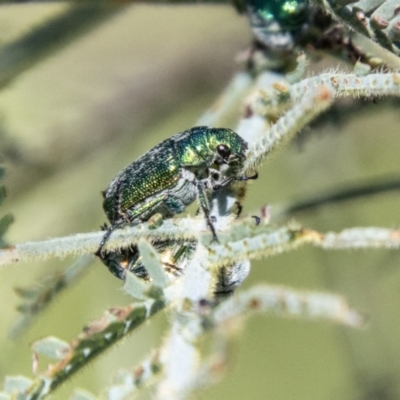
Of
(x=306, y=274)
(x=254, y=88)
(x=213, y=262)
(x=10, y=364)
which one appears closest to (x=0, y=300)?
(x=10, y=364)

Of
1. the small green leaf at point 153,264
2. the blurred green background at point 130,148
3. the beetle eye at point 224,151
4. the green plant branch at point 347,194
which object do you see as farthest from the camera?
the blurred green background at point 130,148

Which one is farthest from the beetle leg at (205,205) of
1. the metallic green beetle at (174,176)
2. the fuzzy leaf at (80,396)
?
the fuzzy leaf at (80,396)

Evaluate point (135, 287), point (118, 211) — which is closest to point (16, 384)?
point (135, 287)

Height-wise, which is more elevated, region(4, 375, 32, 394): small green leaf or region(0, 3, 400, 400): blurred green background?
region(0, 3, 400, 400): blurred green background

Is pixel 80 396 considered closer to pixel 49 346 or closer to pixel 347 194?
pixel 49 346

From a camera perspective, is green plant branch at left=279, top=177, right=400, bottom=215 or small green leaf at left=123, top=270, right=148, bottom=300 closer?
small green leaf at left=123, top=270, right=148, bottom=300

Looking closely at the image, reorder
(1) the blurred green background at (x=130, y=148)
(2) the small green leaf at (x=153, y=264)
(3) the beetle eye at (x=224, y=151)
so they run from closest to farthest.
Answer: (2) the small green leaf at (x=153, y=264) → (3) the beetle eye at (x=224, y=151) → (1) the blurred green background at (x=130, y=148)

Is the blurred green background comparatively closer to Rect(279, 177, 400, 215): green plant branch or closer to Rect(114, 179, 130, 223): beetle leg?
Rect(279, 177, 400, 215): green plant branch

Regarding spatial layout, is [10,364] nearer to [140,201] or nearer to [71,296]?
[140,201]

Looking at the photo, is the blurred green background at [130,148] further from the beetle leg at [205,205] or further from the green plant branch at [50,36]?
the beetle leg at [205,205]

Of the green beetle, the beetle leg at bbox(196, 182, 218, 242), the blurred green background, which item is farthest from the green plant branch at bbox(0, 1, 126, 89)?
the beetle leg at bbox(196, 182, 218, 242)
